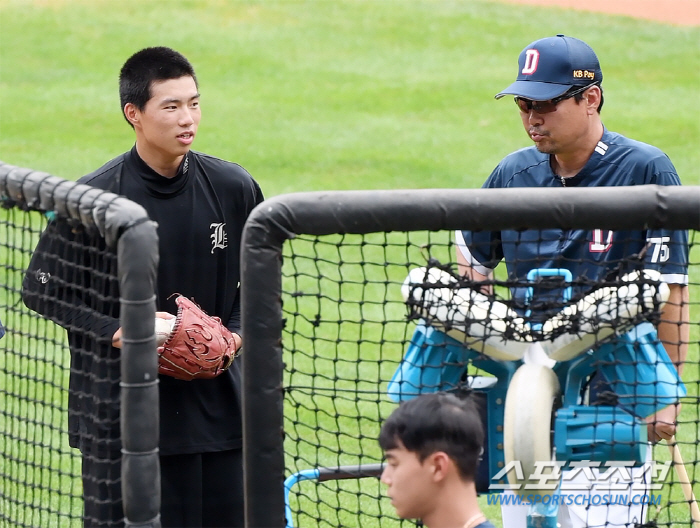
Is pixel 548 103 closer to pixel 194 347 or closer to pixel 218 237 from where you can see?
pixel 218 237

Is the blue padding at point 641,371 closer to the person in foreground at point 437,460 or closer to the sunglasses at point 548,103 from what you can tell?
the person in foreground at point 437,460

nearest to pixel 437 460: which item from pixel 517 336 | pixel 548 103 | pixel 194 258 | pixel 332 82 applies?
pixel 517 336

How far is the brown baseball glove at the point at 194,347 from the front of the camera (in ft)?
11.4

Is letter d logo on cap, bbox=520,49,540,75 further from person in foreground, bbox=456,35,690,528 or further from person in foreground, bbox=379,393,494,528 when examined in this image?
person in foreground, bbox=379,393,494,528

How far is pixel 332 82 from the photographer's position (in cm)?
1808

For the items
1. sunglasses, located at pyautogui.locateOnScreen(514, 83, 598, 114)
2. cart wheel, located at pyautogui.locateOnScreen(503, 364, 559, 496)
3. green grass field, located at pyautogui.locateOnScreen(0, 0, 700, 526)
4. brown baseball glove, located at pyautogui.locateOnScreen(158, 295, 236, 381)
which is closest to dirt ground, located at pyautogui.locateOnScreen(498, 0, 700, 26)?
green grass field, located at pyautogui.locateOnScreen(0, 0, 700, 526)

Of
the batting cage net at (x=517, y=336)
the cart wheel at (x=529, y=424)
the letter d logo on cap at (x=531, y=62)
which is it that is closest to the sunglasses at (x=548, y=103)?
the letter d logo on cap at (x=531, y=62)

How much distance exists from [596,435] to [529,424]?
0.71 feet

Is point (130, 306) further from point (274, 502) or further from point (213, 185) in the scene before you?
point (213, 185)

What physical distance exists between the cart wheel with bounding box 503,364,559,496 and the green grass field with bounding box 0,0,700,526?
10279 mm

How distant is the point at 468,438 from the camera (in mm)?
2617

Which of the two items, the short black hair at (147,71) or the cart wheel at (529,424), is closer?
the cart wheel at (529,424)

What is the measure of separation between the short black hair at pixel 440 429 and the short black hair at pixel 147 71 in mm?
1711

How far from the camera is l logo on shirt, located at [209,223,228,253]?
379cm
